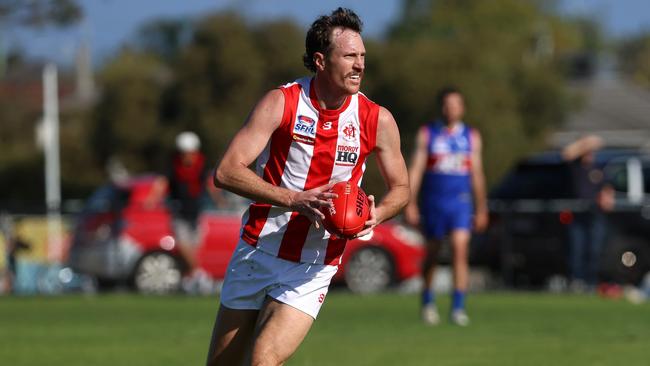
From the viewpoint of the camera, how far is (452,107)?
15.2m

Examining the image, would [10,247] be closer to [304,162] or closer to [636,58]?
[304,162]

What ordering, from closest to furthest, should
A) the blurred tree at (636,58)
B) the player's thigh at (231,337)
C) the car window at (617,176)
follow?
the player's thigh at (231,337) → the car window at (617,176) → the blurred tree at (636,58)

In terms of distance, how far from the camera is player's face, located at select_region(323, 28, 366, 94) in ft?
24.5

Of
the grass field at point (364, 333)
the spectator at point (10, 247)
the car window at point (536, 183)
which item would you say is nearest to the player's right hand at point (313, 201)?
the grass field at point (364, 333)

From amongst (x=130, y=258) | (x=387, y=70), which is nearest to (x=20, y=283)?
(x=130, y=258)

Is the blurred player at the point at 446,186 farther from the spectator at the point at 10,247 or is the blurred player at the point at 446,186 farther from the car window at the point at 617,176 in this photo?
the spectator at the point at 10,247

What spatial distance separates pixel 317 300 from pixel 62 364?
449cm

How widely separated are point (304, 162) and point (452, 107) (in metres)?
7.76

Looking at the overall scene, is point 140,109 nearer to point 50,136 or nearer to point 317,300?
point 50,136

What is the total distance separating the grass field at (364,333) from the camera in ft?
38.7

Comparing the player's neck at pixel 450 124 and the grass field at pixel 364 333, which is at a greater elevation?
the player's neck at pixel 450 124

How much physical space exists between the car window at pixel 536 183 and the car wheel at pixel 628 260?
1259mm

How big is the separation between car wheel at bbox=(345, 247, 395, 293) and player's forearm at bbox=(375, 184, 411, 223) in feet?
52.9

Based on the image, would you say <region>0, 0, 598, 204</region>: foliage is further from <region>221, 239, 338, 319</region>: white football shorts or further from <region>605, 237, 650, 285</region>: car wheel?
<region>221, 239, 338, 319</region>: white football shorts
